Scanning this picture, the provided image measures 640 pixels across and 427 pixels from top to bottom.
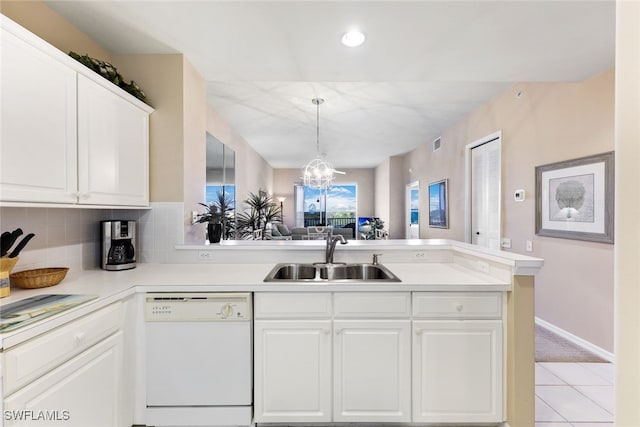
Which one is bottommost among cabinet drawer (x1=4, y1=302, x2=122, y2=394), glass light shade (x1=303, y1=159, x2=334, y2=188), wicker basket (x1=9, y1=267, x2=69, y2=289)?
cabinet drawer (x1=4, y1=302, x2=122, y2=394)

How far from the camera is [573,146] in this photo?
2785mm

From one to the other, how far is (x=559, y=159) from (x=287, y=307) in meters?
3.09

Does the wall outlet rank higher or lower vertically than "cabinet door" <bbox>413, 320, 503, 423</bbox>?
higher

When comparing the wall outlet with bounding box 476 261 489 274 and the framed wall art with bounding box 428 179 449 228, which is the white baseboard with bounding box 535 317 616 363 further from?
the framed wall art with bounding box 428 179 449 228

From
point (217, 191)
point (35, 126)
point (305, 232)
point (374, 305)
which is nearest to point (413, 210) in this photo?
point (305, 232)

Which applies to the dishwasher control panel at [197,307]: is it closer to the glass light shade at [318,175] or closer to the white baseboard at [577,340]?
the white baseboard at [577,340]

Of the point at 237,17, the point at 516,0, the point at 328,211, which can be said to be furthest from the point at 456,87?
the point at 328,211

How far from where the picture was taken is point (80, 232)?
2.00 metres

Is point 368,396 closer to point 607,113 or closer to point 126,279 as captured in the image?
point 126,279

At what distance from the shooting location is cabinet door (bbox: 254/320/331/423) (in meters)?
1.63

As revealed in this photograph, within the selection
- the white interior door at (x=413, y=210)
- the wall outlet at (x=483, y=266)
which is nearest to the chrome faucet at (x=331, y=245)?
the wall outlet at (x=483, y=266)

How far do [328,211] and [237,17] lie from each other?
901cm

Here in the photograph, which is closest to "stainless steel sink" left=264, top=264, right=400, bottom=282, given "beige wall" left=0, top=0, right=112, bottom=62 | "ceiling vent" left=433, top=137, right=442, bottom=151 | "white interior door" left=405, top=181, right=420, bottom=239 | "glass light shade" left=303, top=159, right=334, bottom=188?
"beige wall" left=0, top=0, right=112, bottom=62

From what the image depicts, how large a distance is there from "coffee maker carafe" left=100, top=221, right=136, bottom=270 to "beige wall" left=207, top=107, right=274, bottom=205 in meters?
2.29
